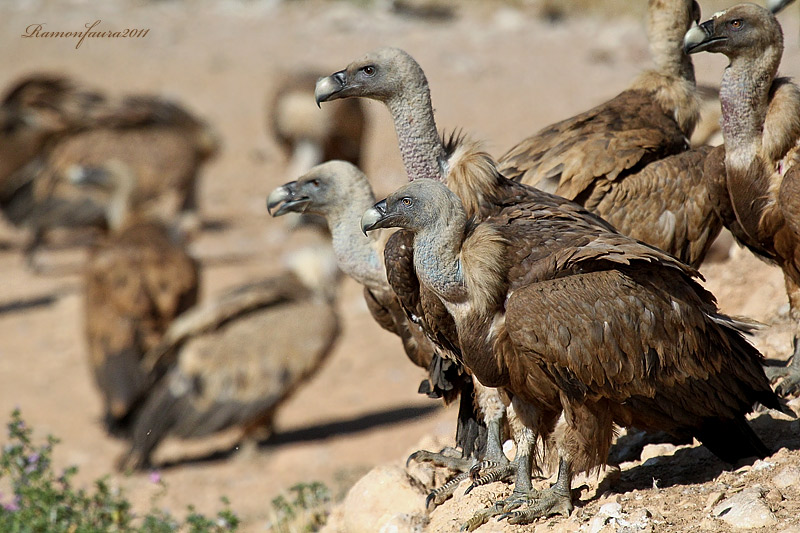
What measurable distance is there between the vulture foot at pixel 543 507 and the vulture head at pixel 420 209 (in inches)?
39.3

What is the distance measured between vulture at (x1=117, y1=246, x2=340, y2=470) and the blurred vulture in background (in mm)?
2434

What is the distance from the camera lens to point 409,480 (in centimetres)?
447

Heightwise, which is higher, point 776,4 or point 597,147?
point 776,4

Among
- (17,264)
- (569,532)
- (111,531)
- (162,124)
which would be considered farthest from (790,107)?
(17,264)

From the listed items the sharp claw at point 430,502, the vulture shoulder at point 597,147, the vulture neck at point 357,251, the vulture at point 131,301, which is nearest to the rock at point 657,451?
the sharp claw at point 430,502

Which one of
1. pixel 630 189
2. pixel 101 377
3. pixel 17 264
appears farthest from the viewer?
pixel 17 264

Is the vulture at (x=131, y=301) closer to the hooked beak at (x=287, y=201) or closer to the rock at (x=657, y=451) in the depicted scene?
the hooked beak at (x=287, y=201)

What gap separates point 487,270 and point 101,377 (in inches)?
241

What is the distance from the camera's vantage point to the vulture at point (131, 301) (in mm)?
8930

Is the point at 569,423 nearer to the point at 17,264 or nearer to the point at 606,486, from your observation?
the point at 606,486

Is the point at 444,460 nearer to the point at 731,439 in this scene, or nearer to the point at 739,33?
the point at 731,439

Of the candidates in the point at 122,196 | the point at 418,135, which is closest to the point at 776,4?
the point at 418,135

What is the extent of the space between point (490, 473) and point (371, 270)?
112 cm

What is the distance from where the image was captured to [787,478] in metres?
3.60
